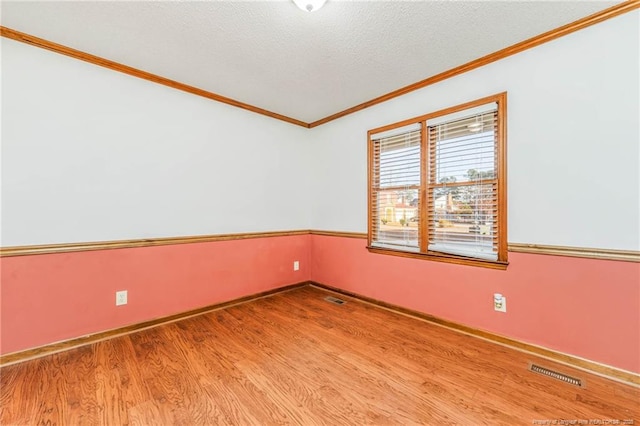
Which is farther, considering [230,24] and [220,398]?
[230,24]

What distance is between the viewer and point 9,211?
6.72 ft

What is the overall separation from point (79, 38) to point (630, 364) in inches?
181

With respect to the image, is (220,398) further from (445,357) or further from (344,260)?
(344,260)

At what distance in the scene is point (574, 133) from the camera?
2.00 meters

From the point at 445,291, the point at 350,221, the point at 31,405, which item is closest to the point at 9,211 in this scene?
the point at 31,405

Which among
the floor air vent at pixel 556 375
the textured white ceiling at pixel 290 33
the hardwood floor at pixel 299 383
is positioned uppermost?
the textured white ceiling at pixel 290 33

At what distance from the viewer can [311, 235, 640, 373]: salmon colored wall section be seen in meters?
1.84

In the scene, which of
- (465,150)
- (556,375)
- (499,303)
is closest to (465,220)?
(465,150)

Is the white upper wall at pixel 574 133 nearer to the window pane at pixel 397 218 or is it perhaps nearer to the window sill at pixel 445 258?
the window sill at pixel 445 258

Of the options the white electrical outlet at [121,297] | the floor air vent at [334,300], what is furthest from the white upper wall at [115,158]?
the floor air vent at [334,300]

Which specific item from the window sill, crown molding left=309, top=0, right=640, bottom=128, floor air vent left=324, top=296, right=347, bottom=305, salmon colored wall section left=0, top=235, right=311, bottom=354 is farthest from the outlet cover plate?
salmon colored wall section left=0, top=235, right=311, bottom=354

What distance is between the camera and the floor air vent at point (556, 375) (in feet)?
5.95

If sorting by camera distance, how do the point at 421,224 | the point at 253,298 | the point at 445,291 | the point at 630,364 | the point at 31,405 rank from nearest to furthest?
the point at 31,405
the point at 630,364
the point at 445,291
the point at 421,224
the point at 253,298

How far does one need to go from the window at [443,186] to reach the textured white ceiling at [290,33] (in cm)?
55
